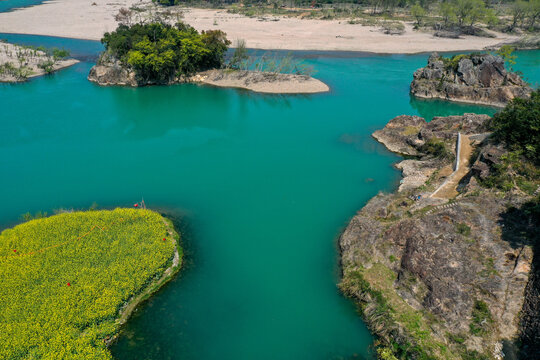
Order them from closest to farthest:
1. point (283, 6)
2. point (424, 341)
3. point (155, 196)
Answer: point (424, 341) → point (155, 196) → point (283, 6)

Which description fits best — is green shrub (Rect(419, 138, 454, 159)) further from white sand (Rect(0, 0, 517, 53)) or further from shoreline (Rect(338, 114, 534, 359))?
white sand (Rect(0, 0, 517, 53))

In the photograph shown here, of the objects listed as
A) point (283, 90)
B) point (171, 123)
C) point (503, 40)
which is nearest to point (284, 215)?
point (171, 123)

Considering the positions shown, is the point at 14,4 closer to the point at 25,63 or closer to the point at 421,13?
the point at 25,63

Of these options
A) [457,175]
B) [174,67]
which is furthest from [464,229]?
[174,67]

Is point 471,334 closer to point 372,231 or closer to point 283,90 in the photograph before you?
point 372,231

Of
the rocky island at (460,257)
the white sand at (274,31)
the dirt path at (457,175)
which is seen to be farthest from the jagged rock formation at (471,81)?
the white sand at (274,31)

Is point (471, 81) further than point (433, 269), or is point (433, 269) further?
point (471, 81)
